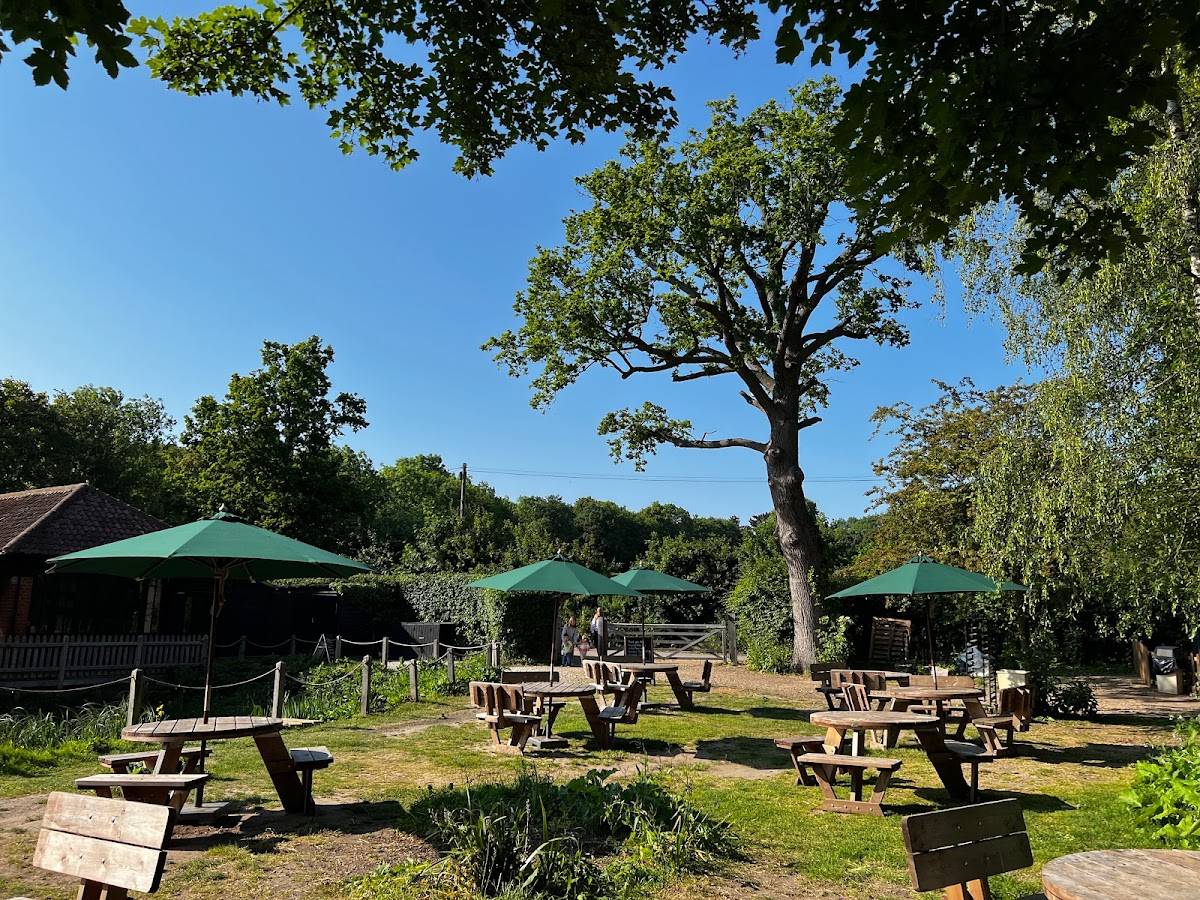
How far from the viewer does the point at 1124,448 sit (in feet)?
32.0

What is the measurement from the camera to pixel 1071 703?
13305 millimetres

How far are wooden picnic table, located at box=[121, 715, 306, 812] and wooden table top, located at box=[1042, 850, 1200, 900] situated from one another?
18.6 feet

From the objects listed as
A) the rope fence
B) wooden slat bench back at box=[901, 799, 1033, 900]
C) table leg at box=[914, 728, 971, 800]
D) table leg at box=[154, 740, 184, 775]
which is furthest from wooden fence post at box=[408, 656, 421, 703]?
wooden slat bench back at box=[901, 799, 1033, 900]

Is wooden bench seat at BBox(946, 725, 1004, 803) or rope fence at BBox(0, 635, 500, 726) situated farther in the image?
rope fence at BBox(0, 635, 500, 726)

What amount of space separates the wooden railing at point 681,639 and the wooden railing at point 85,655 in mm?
11667

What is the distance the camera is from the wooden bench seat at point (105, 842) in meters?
3.37

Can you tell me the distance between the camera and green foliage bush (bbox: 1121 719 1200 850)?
571 cm

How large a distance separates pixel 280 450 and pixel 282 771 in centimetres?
2853

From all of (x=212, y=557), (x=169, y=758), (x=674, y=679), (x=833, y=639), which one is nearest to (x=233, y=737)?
(x=169, y=758)

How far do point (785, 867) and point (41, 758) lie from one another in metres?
8.64

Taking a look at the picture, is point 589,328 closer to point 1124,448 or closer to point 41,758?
point 1124,448

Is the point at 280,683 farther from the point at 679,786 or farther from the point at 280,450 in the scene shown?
the point at 280,450

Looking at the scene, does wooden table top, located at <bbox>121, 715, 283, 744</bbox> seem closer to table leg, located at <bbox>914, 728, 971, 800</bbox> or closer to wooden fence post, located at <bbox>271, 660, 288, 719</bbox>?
wooden fence post, located at <bbox>271, 660, 288, 719</bbox>

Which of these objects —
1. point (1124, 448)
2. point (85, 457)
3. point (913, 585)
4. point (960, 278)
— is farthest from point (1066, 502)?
point (85, 457)
